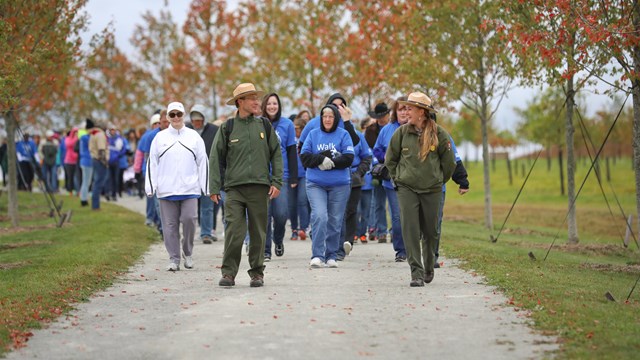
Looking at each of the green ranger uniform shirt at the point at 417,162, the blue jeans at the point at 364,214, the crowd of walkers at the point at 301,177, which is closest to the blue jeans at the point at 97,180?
the crowd of walkers at the point at 301,177

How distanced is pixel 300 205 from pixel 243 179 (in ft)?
21.2

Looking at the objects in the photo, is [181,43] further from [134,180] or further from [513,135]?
[513,135]

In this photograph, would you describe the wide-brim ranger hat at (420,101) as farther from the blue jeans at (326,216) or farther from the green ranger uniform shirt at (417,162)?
the blue jeans at (326,216)

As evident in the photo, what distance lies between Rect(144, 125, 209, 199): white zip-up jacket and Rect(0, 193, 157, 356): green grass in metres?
1.22

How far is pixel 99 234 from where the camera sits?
61.9ft

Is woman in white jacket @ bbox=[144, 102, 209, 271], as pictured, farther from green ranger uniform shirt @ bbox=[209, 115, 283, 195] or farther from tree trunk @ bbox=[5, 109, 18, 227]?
tree trunk @ bbox=[5, 109, 18, 227]

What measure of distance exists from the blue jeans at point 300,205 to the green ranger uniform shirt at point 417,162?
19.6ft

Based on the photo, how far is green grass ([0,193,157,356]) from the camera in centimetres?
970

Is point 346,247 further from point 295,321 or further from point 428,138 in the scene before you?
point 295,321

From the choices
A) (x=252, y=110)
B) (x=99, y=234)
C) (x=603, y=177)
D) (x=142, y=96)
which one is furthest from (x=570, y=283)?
(x=603, y=177)

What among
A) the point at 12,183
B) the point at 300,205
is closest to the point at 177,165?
the point at 300,205

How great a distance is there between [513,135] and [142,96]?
41368 mm

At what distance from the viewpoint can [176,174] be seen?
522 inches

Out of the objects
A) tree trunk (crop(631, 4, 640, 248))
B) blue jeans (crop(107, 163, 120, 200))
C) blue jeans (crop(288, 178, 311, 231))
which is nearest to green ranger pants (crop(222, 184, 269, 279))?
tree trunk (crop(631, 4, 640, 248))
